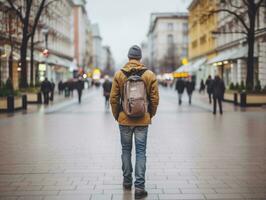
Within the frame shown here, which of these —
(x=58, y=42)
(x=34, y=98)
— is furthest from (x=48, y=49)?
(x=34, y=98)

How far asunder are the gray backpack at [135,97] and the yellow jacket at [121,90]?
107 mm

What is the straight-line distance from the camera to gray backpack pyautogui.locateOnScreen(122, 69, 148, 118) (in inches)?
243

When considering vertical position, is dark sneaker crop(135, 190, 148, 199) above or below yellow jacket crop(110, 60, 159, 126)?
below

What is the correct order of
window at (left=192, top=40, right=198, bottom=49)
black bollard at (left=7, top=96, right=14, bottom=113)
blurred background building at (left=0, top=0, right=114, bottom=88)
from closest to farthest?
black bollard at (left=7, top=96, right=14, bottom=113) → blurred background building at (left=0, top=0, right=114, bottom=88) → window at (left=192, top=40, right=198, bottom=49)

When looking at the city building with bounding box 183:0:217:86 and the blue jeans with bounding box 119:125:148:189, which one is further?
the city building with bounding box 183:0:217:86

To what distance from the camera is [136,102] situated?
6152mm

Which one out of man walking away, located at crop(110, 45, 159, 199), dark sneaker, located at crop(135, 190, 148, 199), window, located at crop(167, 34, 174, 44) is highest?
window, located at crop(167, 34, 174, 44)

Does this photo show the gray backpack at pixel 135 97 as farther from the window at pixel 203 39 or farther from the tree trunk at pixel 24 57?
the window at pixel 203 39

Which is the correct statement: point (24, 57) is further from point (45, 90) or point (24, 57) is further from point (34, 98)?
point (34, 98)

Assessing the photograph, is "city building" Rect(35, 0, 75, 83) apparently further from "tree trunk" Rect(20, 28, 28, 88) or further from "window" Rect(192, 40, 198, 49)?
"tree trunk" Rect(20, 28, 28, 88)

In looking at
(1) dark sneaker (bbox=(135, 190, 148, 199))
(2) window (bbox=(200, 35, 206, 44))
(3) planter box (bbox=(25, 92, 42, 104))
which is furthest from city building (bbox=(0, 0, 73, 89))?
(1) dark sneaker (bbox=(135, 190, 148, 199))

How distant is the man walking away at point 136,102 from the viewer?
20.3 ft

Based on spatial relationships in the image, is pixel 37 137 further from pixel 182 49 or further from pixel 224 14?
pixel 182 49

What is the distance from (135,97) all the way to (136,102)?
0.07m
